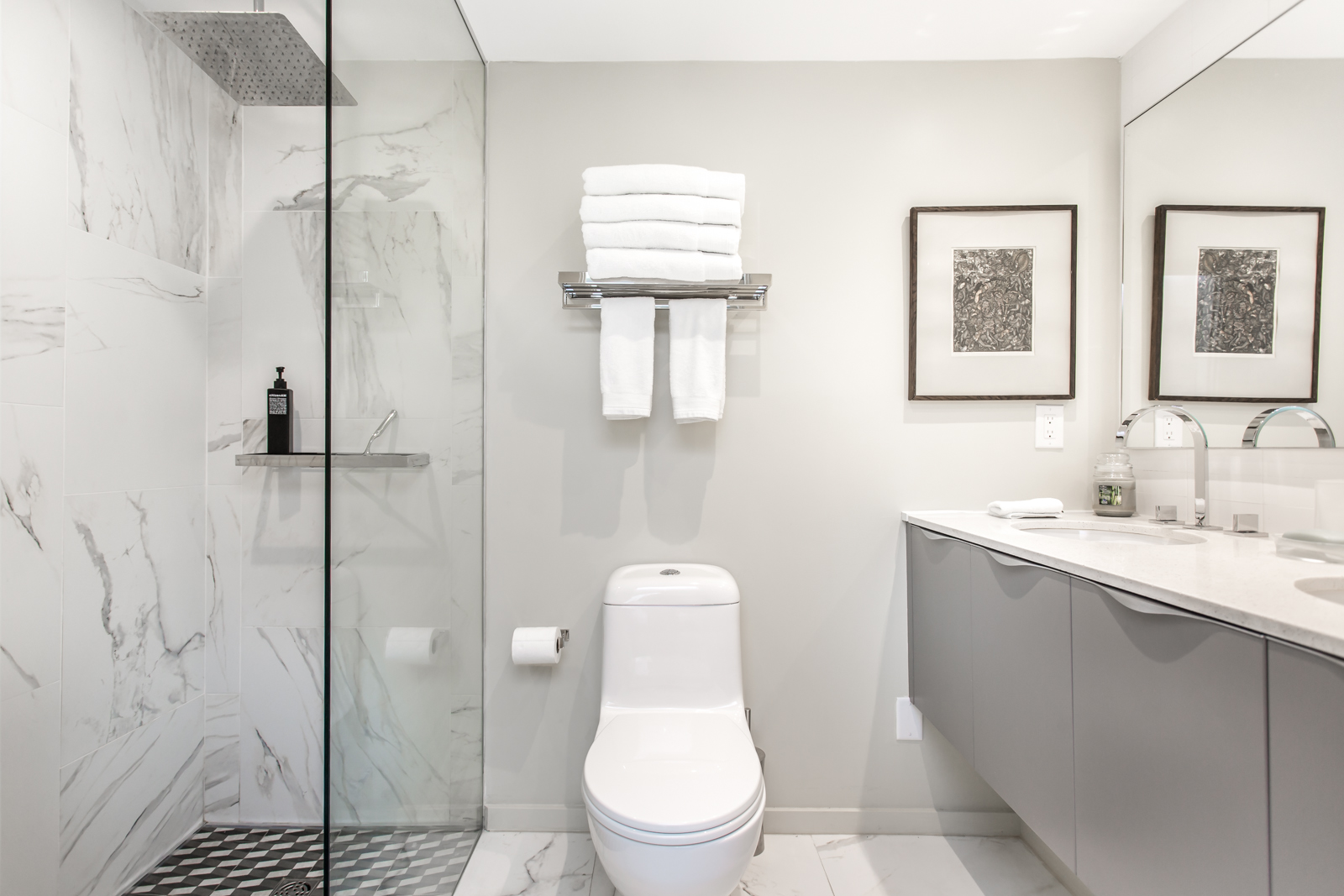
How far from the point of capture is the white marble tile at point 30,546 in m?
1.19

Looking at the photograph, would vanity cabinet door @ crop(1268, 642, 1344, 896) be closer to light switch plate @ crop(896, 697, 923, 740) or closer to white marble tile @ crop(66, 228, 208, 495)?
light switch plate @ crop(896, 697, 923, 740)

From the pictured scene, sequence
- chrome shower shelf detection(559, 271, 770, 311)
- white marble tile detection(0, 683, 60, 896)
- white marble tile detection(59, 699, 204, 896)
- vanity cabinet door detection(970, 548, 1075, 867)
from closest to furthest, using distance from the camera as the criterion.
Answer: vanity cabinet door detection(970, 548, 1075, 867), white marble tile detection(0, 683, 60, 896), white marble tile detection(59, 699, 204, 896), chrome shower shelf detection(559, 271, 770, 311)

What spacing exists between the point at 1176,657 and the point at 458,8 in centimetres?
195

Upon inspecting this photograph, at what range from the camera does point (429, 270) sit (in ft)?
4.29

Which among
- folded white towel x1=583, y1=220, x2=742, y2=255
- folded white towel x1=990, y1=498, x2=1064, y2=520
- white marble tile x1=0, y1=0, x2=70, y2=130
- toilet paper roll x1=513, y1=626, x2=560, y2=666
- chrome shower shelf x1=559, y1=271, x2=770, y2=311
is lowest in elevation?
toilet paper roll x1=513, y1=626, x2=560, y2=666

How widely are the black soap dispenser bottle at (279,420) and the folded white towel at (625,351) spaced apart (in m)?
0.87

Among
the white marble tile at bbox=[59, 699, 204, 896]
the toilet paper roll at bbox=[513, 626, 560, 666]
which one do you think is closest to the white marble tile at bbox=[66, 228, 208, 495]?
the white marble tile at bbox=[59, 699, 204, 896]

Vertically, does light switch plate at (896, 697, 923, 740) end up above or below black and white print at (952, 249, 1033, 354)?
below

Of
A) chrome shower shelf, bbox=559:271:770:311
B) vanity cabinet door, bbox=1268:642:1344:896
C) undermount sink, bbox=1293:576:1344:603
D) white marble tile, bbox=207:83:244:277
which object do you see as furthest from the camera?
white marble tile, bbox=207:83:244:277

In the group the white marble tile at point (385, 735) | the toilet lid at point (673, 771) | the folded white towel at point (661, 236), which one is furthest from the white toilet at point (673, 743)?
the folded white towel at point (661, 236)

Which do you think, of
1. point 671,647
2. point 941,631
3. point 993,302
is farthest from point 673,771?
point 993,302

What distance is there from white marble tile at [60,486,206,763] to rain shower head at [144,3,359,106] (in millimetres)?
1078

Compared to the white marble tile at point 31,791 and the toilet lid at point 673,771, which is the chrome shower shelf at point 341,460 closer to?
the white marble tile at point 31,791

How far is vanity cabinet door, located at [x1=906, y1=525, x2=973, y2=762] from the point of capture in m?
1.42
